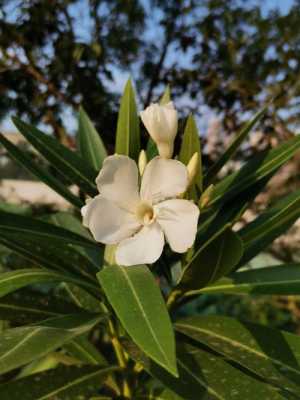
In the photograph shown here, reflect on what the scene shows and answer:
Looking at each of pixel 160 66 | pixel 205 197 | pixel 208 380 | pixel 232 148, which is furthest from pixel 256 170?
pixel 160 66

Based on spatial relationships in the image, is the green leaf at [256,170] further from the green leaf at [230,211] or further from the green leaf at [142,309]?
the green leaf at [142,309]

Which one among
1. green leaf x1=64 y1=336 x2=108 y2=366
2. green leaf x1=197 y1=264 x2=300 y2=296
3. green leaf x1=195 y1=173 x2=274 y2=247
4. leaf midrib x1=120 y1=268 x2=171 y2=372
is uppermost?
green leaf x1=195 y1=173 x2=274 y2=247

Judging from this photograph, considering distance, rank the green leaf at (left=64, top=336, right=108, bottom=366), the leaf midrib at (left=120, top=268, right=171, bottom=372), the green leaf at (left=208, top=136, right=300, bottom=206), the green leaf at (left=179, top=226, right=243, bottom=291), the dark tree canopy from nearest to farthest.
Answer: the leaf midrib at (left=120, top=268, right=171, bottom=372) → the green leaf at (left=179, top=226, right=243, bottom=291) → the green leaf at (left=208, top=136, right=300, bottom=206) → the green leaf at (left=64, top=336, right=108, bottom=366) → the dark tree canopy

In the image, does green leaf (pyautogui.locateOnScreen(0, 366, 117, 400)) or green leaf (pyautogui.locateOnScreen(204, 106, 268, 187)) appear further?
green leaf (pyautogui.locateOnScreen(204, 106, 268, 187))

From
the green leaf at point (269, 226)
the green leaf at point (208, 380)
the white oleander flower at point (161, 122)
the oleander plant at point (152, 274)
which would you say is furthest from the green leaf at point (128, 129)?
the green leaf at point (208, 380)

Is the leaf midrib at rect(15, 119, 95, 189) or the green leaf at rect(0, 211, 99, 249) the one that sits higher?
the leaf midrib at rect(15, 119, 95, 189)

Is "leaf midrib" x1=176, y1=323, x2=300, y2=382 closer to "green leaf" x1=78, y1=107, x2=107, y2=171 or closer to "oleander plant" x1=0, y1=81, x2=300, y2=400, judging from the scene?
"oleander plant" x1=0, y1=81, x2=300, y2=400

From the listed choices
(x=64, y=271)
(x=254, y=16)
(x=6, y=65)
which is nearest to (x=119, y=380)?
(x=64, y=271)

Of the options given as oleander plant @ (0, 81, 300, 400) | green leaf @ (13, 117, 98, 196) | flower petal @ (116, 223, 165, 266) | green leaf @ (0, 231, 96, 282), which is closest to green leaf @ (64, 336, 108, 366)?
oleander plant @ (0, 81, 300, 400)

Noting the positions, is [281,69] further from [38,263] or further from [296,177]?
[38,263]
